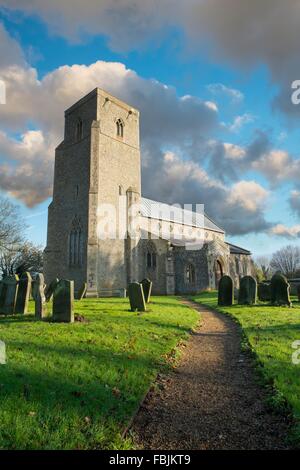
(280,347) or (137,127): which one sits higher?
(137,127)

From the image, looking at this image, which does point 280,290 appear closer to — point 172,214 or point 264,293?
point 264,293

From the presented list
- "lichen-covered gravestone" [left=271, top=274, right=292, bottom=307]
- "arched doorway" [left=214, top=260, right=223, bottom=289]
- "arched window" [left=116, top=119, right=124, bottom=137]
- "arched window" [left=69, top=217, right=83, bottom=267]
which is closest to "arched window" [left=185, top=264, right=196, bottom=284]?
"arched doorway" [left=214, top=260, right=223, bottom=289]

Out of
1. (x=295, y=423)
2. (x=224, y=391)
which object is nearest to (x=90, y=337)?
(x=224, y=391)

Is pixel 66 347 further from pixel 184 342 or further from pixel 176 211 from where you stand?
pixel 176 211

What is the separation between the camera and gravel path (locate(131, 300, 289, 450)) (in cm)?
317

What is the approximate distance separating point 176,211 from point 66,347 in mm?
33903

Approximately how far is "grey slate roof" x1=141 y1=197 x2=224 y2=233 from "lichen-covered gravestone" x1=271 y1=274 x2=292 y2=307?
61.3 feet

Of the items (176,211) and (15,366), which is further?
(176,211)

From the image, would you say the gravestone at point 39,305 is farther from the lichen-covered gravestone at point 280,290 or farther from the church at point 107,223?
the church at point 107,223

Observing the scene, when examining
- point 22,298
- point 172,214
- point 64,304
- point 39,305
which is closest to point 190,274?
point 172,214

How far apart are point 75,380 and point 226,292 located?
11.7m

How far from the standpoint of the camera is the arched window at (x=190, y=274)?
89.4 ft

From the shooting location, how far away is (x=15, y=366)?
4582mm

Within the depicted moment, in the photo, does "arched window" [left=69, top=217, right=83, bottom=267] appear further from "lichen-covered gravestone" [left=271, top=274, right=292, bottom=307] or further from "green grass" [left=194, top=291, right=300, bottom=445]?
"green grass" [left=194, top=291, right=300, bottom=445]
